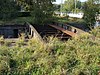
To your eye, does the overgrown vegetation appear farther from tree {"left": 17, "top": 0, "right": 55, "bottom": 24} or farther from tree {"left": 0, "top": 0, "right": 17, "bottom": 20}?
tree {"left": 0, "top": 0, "right": 17, "bottom": 20}

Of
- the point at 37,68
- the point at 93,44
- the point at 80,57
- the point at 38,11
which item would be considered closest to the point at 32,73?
the point at 37,68

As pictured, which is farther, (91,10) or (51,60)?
(91,10)

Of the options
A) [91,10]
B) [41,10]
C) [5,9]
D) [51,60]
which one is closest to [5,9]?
[5,9]

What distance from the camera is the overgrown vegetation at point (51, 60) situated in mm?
6843

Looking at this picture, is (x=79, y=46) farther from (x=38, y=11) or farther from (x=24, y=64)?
(x=38, y=11)

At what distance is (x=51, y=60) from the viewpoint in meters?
7.25

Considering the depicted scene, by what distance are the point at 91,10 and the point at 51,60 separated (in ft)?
62.3

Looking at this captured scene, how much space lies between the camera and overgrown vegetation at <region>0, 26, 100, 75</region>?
6.84 metres

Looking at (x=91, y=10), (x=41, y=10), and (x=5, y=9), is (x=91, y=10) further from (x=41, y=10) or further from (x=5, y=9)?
(x=5, y=9)

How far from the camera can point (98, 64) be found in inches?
297

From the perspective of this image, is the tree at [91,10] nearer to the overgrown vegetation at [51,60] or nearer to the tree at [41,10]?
the tree at [41,10]

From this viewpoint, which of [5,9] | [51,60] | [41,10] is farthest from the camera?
[5,9]

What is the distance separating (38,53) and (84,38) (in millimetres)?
3249

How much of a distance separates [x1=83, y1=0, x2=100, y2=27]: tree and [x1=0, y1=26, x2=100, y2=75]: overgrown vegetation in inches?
667
